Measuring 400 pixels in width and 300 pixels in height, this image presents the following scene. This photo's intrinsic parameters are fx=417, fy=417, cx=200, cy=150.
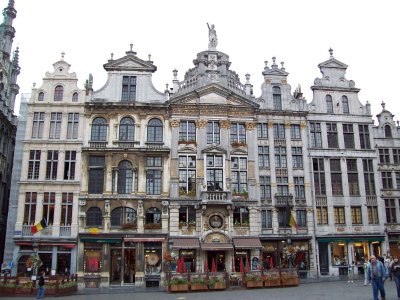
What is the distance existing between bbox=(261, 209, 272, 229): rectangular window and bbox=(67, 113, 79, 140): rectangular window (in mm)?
19048

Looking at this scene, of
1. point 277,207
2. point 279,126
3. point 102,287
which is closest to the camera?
point 102,287

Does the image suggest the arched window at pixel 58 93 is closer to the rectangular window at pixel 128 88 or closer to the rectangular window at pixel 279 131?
the rectangular window at pixel 128 88

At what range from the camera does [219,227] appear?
3822 cm

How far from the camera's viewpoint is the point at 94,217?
123 feet

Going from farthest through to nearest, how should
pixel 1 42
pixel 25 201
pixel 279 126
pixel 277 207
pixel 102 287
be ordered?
pixel 1 42 < pixel 279 126 < pixel 277 207 < pixel 25 201 < pixel 102 287

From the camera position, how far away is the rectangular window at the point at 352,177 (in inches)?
1635

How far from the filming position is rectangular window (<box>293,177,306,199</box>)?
40.5 m

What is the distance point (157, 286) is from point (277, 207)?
43.6ft

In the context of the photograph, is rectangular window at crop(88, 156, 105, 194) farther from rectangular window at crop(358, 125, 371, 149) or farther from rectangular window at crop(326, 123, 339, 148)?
rectangular window at crop(358, 125, 371, 149)

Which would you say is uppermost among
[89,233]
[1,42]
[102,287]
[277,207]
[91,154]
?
[1,42]

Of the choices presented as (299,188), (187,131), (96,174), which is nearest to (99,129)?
(96,174)

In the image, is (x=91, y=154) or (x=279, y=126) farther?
(x=279, y=126)

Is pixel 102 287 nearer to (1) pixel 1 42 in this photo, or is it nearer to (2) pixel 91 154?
(2) pixel 91 154

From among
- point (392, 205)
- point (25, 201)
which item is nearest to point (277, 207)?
point (392, 205)
